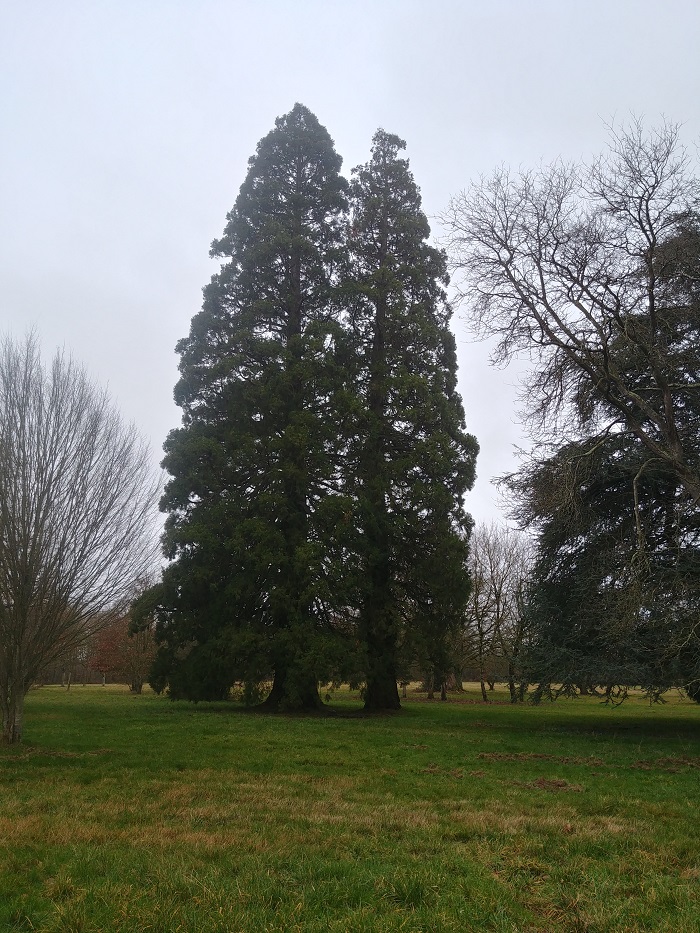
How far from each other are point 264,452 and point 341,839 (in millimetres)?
15334

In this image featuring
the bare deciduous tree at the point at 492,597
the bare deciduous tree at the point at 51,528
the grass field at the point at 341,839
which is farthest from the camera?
the bare deciduous tree at the point at 492,597

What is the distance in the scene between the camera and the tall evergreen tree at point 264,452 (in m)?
18.4

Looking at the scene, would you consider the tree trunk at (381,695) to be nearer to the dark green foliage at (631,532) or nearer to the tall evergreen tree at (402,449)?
the tall evergreen tree at (402,449)

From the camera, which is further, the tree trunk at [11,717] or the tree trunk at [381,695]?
the tree trunk at [381,695]

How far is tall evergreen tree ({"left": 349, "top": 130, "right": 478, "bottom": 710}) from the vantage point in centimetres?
1981

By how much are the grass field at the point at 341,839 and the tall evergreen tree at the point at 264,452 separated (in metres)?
7.23

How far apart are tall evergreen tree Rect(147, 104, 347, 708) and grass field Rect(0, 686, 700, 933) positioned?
7.23 meters

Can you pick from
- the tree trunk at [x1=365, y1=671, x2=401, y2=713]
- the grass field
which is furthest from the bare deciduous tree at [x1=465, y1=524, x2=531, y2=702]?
the grass field

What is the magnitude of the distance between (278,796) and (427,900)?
136 inches

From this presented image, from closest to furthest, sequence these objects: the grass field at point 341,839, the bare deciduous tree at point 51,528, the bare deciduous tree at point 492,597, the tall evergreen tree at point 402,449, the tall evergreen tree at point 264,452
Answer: the grass field at point 341,839, the bare deciduous tree at point 51,528, the tall evergreen tree at point 264,452, the tall evergreen tree at point 402,449, the bare deciduous tree at point 492,597

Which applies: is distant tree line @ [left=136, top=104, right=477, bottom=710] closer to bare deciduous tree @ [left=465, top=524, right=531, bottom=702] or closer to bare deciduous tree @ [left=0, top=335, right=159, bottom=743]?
bare deciduous tree @ [left=0, top=335, right=159, bottom=743]

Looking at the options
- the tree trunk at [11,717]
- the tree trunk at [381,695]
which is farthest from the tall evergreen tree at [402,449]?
the tree trunk at [11,717]

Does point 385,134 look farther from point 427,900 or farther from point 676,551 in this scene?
point 427,900

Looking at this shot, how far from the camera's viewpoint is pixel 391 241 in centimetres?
2392
